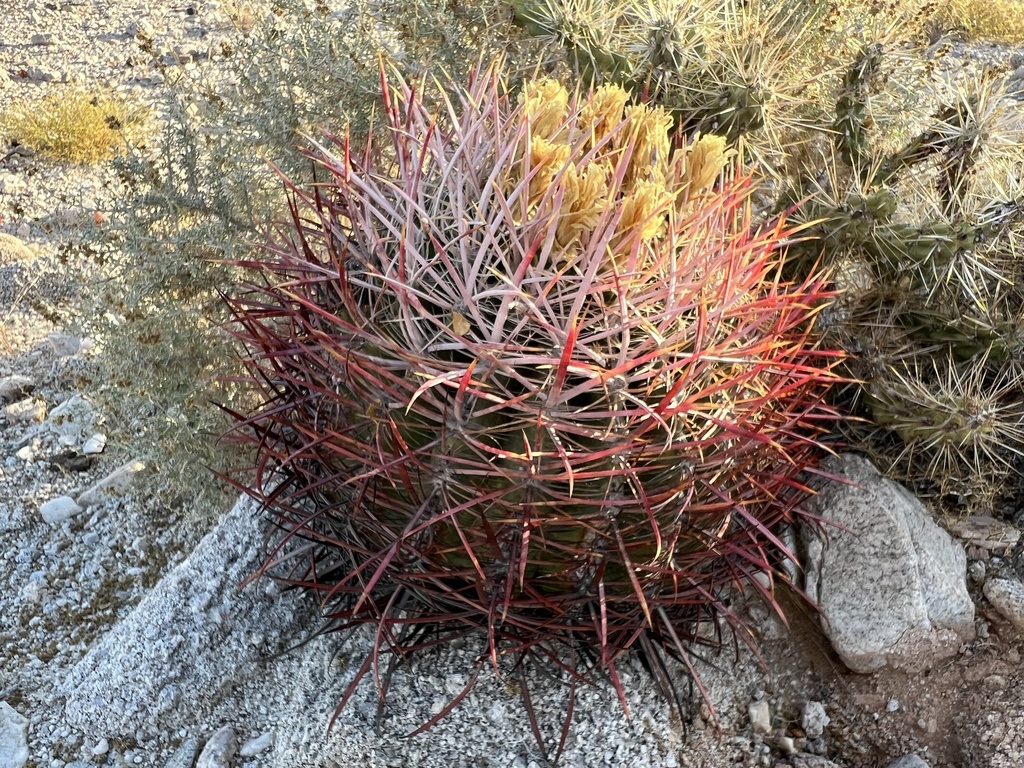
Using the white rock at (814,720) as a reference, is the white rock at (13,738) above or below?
below

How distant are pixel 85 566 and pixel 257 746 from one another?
4.12 feet

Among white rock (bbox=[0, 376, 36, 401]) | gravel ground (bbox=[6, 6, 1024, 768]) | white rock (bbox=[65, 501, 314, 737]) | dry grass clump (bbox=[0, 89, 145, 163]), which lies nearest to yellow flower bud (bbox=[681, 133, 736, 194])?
gravel ground (bbox=[6, 6, 1024, 768])

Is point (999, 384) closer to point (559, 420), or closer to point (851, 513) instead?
point (851, 513)

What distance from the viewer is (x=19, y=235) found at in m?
4.52

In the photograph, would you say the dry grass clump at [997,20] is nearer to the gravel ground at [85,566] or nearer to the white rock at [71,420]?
the gravel ground at [85,566]

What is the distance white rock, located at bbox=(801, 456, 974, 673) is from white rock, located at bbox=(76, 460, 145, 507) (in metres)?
2.44

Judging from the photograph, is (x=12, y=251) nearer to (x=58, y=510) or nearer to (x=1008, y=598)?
(x=58, y=510)

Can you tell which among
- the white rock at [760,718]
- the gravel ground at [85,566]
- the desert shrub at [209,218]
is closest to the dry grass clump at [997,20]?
the gravel ground at [85,566]

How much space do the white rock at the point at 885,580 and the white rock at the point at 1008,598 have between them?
2.8 inches

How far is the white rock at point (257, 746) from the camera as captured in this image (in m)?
2.16

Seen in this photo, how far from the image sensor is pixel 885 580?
1.93 m

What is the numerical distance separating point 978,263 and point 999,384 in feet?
0.98

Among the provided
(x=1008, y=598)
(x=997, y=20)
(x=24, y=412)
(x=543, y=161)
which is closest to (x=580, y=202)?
(x=543, y=161)

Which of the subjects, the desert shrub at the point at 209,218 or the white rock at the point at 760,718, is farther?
the desert shrub at the point at 209,218
